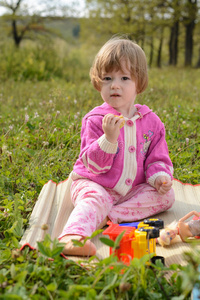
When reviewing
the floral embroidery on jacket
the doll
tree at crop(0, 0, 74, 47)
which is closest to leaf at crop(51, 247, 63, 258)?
the doll

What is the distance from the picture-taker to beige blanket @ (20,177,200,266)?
2287mm

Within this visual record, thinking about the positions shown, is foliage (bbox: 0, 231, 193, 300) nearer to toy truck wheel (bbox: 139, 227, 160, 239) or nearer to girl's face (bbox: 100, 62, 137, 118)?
toy truck wheel (bbox: 139, 227, 160, 239)

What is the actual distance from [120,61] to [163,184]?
0.93 metres

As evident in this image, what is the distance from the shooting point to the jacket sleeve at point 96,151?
2561 mm

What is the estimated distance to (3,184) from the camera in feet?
10.2

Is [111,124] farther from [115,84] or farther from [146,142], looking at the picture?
[146,142]

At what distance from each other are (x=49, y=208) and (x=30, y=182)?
0.52 m

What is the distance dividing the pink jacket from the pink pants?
66mm

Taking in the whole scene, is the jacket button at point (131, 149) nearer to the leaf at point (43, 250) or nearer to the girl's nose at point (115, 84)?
the girl's nose at point (115, 84)

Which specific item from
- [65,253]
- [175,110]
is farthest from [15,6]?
[65,253]

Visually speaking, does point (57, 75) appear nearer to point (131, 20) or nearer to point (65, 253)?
point (65, 253)

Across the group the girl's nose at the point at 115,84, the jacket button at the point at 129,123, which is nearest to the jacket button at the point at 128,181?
the jacket button at the point at 129,123

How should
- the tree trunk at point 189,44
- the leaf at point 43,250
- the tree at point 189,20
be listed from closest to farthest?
1. the leaf at point 43,250
2. the tree at point 189,20
3. the tree trunk at point 189,44

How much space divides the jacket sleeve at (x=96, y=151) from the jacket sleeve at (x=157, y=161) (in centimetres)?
37
